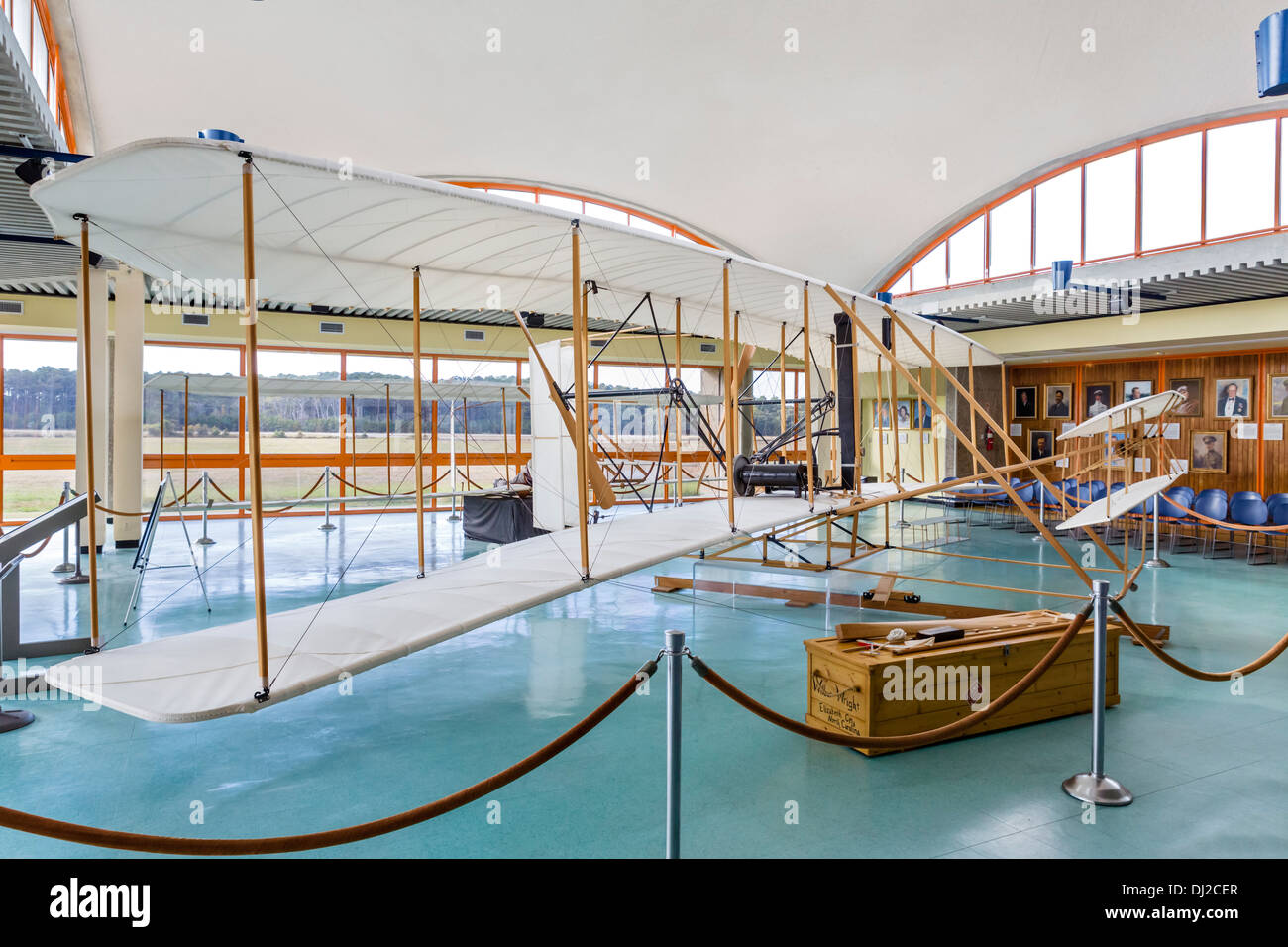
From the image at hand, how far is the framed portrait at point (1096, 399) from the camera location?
49.2 feet

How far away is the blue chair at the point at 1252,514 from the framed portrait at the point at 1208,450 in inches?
73.9

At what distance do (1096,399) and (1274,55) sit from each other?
12.8 meters

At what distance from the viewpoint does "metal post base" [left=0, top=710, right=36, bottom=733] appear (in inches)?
172

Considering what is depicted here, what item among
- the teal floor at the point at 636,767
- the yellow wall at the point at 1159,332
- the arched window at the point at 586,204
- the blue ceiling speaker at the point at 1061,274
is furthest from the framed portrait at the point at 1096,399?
the teal floor at the point at 636,767

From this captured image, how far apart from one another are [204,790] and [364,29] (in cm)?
1183

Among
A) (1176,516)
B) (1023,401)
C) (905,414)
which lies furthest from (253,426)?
(905,414)

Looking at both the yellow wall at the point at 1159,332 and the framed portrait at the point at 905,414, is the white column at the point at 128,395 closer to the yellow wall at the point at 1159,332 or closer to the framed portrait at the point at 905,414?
the yellow wall at the point at 1159,332

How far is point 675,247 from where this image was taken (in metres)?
5.17

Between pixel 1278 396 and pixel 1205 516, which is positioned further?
pixel 1278 396

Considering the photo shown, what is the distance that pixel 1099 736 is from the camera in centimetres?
350

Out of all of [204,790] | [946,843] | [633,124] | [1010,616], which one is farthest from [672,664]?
[633,124]

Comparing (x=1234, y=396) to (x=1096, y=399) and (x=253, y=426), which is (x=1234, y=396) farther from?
(x=253, y=426)

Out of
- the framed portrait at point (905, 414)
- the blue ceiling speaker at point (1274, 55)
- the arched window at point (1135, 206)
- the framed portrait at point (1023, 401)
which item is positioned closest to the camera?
the blue ceiling speaker at point (1274, 55)
